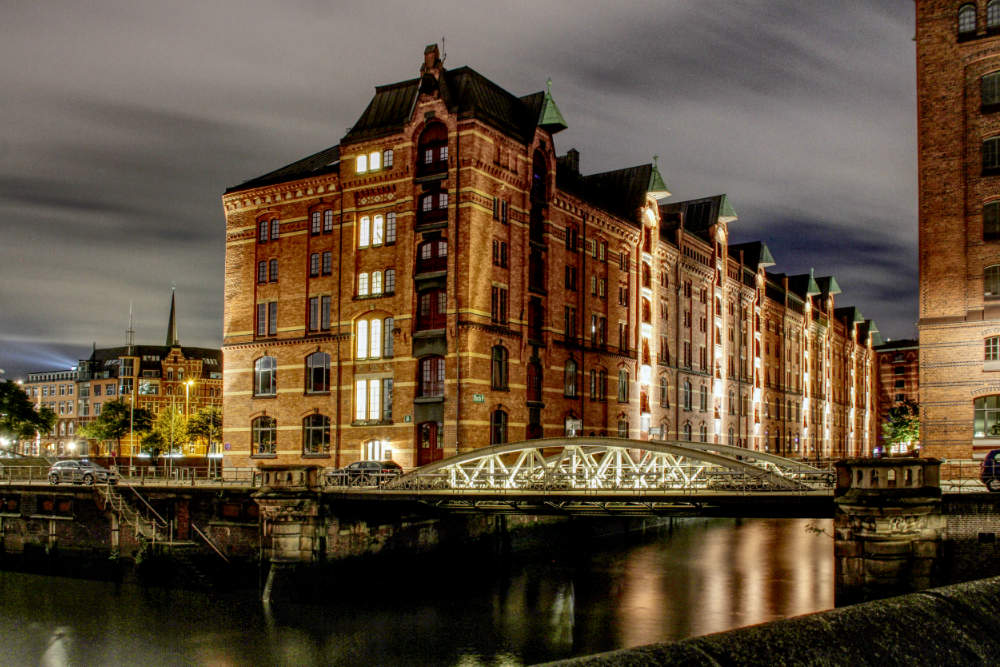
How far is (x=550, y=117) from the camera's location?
50.6 m

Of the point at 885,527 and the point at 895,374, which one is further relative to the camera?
the point at 895,374

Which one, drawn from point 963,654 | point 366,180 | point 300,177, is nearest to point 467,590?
point 366,180

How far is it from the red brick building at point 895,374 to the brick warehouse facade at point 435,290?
86.2 metres

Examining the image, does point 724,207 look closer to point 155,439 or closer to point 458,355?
point 458,355

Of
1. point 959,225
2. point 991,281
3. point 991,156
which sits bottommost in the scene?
point 991,281

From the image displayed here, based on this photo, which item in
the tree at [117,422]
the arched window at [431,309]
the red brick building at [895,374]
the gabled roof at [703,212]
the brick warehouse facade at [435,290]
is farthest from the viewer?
the red brick building at [895,374]

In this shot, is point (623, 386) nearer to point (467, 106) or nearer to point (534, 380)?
point (534, 380)

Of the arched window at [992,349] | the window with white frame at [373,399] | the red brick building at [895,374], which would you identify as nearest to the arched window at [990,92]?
the arched window at [992,349]

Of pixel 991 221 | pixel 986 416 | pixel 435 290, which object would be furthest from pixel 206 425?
pixel 991 221

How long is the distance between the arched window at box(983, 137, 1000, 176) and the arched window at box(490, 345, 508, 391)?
938 inches

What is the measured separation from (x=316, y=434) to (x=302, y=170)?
615 inches

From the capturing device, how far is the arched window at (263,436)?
50375 mm

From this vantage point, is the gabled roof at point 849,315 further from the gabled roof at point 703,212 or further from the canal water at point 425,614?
the canal water at point 425,614

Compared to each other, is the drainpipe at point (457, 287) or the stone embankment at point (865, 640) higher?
the drainpipe at point (457, 287)
